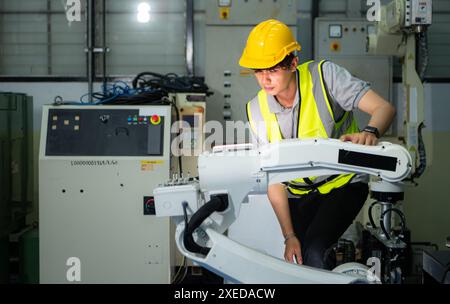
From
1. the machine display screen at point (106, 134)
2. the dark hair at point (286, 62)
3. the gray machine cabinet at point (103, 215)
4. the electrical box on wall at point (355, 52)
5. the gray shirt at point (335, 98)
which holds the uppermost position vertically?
the electrical box on wall at point (355, 52)

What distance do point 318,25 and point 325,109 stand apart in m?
2.44

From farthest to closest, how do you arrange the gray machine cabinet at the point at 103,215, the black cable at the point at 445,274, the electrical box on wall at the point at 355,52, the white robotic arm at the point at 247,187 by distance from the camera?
the electrical box on wall at the point at 355,52
the gray machine cabinet at the point at 103,215
the black cable at the point at 445,274
the white robotic arm at the point at 247,187

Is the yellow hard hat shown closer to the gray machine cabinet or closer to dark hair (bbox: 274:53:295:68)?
dark hair (bbox: 274:53:295:68)

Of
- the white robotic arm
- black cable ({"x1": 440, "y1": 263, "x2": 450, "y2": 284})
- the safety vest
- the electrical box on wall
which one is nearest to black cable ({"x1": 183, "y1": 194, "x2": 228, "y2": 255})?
the white robotic arm

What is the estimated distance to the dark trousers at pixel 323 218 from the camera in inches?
80.0

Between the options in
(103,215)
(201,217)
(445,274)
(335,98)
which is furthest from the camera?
(103,215)

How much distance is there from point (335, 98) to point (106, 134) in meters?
1.83

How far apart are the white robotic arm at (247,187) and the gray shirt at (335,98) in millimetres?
665

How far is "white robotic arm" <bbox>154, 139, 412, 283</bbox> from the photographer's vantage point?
1.36 metres

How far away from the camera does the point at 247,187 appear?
1.46 m

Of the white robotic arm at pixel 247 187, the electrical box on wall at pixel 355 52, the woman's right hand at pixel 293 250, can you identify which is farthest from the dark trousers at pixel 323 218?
the electrical box on wall at pixel 355 52

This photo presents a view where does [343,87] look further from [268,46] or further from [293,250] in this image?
[293,250]

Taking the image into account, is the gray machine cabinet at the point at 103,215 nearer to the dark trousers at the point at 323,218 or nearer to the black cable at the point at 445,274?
the dark trousers at the point at 323,218

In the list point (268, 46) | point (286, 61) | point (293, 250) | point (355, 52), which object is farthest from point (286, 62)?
point (355, 52)
